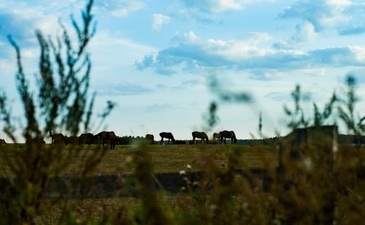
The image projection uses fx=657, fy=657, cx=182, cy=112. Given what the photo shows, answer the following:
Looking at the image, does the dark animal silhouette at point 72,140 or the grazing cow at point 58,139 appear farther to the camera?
the dark animal silhouette at point 72,140

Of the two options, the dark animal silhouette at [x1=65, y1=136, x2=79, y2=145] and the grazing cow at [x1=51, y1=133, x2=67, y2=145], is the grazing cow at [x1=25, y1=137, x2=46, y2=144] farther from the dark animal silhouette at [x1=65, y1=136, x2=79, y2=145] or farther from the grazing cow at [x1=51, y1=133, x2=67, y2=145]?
the dark animal silhouette at [x1=65, y1=136, x2=79, y2=145]

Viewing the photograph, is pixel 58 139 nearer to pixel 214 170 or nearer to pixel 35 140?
pixel 35 140

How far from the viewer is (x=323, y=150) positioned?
3.47 meters

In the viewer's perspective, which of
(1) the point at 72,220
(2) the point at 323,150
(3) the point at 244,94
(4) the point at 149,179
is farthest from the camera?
(1) the point at 72,220

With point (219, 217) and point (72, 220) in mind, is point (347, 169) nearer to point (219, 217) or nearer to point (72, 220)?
point (219, 217)

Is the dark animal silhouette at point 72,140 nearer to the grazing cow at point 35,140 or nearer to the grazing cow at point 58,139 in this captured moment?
the grazing cow at point 58,139

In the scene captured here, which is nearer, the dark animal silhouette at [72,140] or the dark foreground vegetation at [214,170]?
the dark foreground vegetation at [214,170]

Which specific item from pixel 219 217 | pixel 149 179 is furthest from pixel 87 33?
pixel 149 179

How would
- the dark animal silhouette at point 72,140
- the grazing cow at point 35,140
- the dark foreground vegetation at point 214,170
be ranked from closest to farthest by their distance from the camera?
the dark foreground vegetation at point 214,170, the grazing cow at point 35,140, the dark animal silhouette at point 72,140

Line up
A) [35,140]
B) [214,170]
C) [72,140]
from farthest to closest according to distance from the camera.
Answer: [72,140], [35,140], [214,170]

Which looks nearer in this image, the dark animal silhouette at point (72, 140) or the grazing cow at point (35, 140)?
the grazing cow at point (35, 140)

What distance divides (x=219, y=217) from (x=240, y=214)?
521 mm

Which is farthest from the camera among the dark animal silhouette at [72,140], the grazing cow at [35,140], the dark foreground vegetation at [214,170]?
the dark animal silhouette at [72,140]

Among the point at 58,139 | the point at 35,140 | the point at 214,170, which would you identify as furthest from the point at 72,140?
the point at 214,170
